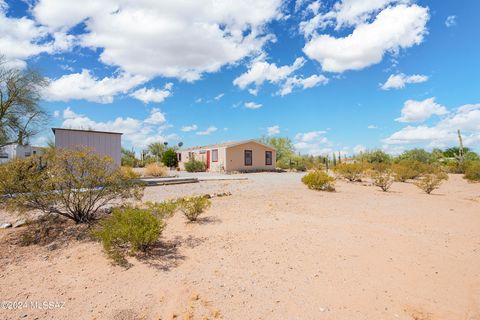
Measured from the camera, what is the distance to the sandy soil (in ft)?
11.1

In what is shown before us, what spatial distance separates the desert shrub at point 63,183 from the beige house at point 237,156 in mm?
19926

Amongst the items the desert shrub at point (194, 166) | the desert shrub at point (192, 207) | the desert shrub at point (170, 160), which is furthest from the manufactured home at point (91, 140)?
the desert shrub at point (170, 160)

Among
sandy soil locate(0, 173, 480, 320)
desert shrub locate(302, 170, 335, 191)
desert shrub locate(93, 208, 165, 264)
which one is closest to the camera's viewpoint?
sandy soil locate(0, 173, 480, 320)

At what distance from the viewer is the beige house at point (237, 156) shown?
26.6 meters

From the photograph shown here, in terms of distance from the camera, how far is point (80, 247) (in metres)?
5.18

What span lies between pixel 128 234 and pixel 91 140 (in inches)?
416

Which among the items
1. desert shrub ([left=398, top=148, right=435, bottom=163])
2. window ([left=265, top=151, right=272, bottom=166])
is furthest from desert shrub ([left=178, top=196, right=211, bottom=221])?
desert shrub ([left=398, top=148, right=435, bottom=163])

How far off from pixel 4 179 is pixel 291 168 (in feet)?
94.8

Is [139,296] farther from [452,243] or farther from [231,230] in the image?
[452,243]

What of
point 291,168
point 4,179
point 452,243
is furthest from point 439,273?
point 291,168

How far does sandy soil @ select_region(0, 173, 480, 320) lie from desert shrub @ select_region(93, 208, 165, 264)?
0.23 meters

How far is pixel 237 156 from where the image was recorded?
27016 mm

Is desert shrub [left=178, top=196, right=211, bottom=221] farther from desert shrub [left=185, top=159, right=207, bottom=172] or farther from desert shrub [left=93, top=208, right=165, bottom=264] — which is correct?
desert shrub [left=185, top=159, right=207, bottom=172]

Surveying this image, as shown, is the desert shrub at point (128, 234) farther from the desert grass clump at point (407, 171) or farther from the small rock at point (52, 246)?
the desert grass clump at point (407, 171)
